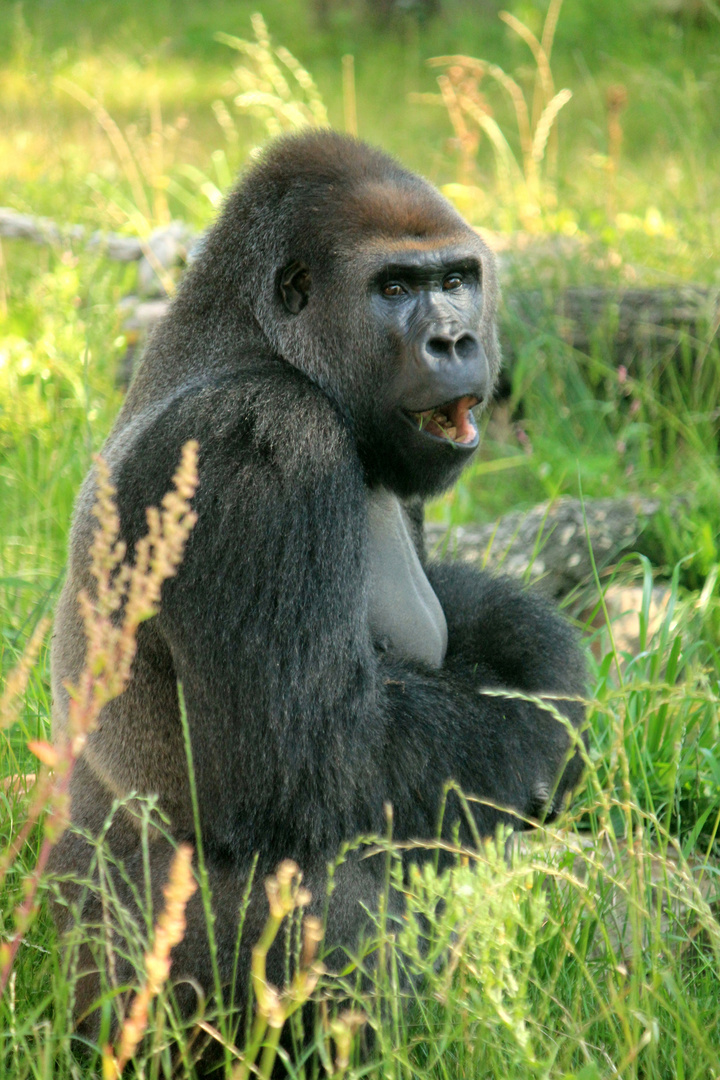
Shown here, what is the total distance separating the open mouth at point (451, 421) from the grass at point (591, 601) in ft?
1.95

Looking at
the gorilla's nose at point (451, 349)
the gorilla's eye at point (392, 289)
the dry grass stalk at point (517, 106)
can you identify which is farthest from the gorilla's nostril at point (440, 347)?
the dry grass stalk at point (517, 106)

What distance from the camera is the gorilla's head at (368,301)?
2.28m

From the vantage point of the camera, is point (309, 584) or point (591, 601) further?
point (591, 601)

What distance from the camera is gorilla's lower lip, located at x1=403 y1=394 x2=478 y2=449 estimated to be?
2.28 metres

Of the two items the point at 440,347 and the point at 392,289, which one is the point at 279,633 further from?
the point at 392,289

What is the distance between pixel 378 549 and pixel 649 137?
794cm

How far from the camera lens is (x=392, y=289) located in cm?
233

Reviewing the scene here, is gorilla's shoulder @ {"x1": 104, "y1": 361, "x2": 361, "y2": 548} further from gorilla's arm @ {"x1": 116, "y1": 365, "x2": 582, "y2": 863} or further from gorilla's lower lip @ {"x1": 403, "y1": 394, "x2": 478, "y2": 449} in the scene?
gorilla's lower lip @ {"x1": 403, "y1": 394, "x2": 478, "y2": 449}

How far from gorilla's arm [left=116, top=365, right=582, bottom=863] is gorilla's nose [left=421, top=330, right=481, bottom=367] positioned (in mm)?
225

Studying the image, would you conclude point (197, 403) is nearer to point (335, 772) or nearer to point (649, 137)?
point (335, 772)

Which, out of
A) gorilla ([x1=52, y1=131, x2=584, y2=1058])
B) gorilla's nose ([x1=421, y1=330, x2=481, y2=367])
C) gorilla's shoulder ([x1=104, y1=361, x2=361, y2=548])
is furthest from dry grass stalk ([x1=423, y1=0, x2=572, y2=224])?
gorilla's shoulder ([x1=104, y1=361, x2=361, y2=548])

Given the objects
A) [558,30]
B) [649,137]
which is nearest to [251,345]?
[649,137]

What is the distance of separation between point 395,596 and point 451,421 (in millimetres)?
391

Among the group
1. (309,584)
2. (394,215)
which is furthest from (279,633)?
(394,215)
